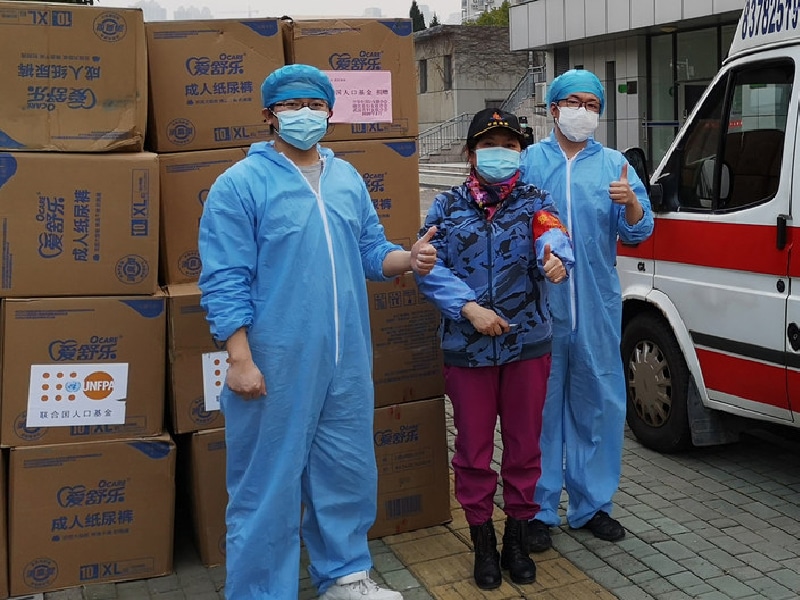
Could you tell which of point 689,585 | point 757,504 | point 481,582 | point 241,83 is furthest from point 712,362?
point 241,83

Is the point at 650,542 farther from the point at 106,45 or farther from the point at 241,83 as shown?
the point at 106,45

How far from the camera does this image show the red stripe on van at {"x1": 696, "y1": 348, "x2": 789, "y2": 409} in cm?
463

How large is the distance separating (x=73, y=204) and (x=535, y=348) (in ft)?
6.26

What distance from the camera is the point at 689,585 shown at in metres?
3.94

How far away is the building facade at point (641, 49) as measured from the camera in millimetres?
20344

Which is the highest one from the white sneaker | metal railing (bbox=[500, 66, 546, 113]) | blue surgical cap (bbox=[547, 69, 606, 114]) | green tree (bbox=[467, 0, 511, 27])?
green tree (bbox=[467, 0, 511, 27])

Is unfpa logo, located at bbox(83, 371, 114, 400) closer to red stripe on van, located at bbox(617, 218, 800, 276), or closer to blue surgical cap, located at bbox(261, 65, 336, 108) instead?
blue surgical cap, located at bbox(261, 65, 336, 108)

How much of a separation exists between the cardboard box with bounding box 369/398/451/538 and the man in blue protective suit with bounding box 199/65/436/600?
777 millimetres

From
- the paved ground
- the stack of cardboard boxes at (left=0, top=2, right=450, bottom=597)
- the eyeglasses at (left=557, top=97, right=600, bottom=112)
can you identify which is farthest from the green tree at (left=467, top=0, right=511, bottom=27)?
the stack of cardboard boxes at (left=0, top=2, right=450, bottom=597)

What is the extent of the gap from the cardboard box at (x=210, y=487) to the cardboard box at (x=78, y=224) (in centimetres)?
68

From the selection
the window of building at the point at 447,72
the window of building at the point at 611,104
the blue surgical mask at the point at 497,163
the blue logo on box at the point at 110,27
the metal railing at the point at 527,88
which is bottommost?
the blue surgical mask at the point at 497,163

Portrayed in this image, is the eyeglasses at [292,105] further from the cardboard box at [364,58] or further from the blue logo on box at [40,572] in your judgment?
the blue logo on box at [40,572]

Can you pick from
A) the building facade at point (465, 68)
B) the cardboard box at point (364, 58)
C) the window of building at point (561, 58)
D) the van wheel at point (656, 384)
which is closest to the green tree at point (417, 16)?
the building facade at point (465, 68)

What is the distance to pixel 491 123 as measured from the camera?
3.80m
